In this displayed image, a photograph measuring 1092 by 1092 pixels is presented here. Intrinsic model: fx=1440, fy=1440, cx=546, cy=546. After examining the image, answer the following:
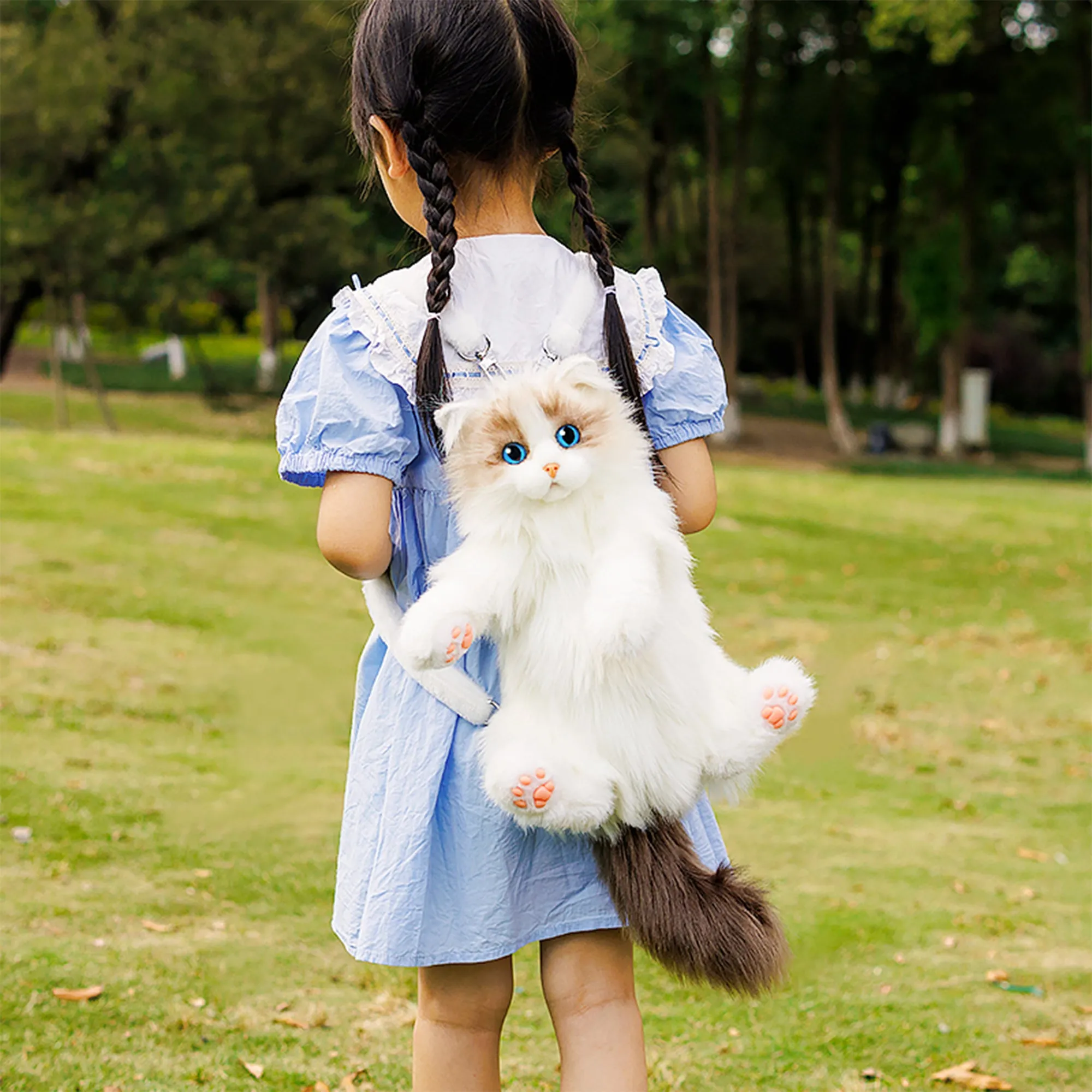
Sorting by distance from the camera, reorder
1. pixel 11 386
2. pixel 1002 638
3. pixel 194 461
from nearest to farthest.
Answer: pixel 1002 638, pixel 194 461, pixel 11 386

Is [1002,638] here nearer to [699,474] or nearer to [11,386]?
[699,474]

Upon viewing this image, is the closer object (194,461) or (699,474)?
(699,474)

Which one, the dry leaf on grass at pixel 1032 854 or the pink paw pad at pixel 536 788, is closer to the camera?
the pink paw pad at pixel 536 788

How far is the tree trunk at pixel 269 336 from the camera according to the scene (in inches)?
1107

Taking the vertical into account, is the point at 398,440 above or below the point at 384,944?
above

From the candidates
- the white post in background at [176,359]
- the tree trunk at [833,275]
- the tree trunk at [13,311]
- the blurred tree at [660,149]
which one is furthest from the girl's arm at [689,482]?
the white post in background at [176,359]

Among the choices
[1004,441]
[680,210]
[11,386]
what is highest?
[680,210]

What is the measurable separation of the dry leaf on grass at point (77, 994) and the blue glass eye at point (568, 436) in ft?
7.28

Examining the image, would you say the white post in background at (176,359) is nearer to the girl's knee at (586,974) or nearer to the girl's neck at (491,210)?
the girl's neck at (491,210)

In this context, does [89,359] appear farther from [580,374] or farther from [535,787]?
[535,787]

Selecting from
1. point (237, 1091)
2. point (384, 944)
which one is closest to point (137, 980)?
point (237, 1091)

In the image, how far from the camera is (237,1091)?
3.04 m

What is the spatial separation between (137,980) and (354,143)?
7.32 feet

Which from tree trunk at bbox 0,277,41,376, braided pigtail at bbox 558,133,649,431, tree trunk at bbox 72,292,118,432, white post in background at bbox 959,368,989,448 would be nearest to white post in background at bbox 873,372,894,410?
white post in background at bbox 959,368,989,448
